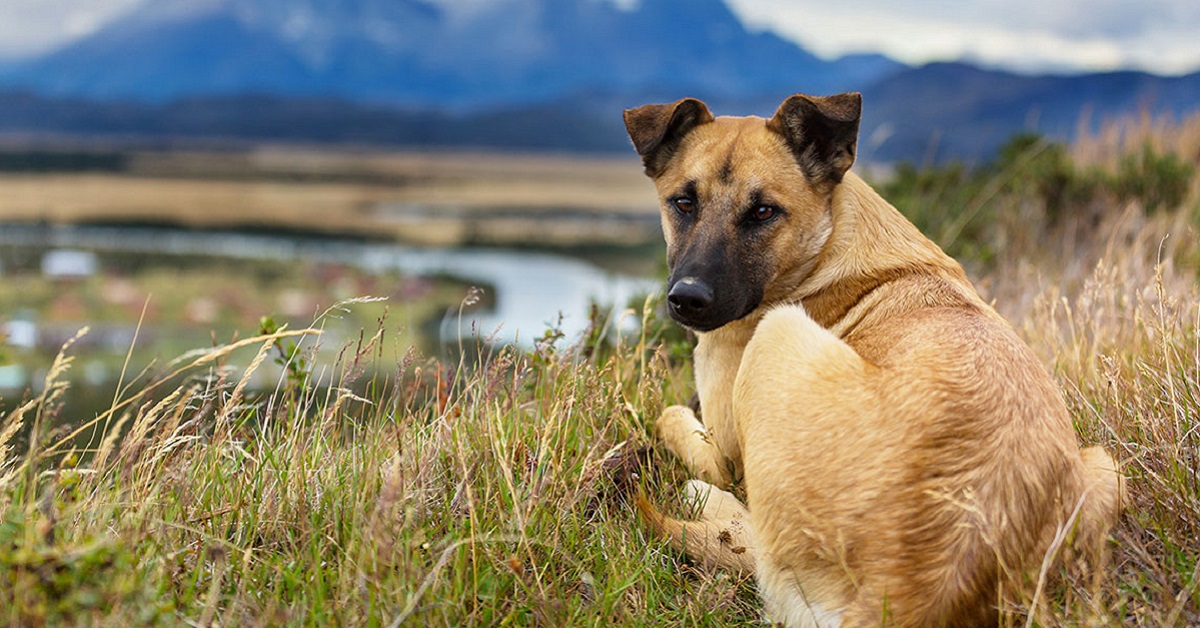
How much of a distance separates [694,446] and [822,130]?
149cm

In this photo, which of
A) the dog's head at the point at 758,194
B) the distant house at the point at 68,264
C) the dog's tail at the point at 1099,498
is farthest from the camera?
the distant house at the point at 68,264

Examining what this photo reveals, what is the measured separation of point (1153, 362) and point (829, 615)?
2354 mm

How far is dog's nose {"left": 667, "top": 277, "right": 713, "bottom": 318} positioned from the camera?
12.5ft

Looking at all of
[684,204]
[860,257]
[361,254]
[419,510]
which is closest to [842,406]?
[860,257]

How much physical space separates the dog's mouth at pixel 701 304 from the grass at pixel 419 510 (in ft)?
2.03

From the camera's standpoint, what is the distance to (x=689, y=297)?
12.5 ft

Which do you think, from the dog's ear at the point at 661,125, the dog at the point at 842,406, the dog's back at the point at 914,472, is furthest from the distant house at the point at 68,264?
the dog's back at the point at 914,472

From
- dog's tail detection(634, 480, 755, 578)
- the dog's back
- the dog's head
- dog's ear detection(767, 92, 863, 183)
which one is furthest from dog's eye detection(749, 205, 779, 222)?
dog's tail detection(634, 480, 755, 578)

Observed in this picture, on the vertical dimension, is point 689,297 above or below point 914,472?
above

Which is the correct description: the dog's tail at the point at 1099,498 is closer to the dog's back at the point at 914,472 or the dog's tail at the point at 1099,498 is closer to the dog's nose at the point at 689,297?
the dog's back at the point at 914,472

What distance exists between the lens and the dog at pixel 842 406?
2820mm

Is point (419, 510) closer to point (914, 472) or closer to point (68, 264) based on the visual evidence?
point (914, 472)

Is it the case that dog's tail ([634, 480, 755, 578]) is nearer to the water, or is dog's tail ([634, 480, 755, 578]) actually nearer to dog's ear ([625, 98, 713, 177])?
dog's ear ([625, 98, 713, 177])

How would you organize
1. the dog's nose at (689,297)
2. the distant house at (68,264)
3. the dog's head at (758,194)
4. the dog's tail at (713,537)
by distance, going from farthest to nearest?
the distant house at (68,264) < the dog's head at (758,194) < the dog's nose at (689,297) < the dog's tail at (713,537)
